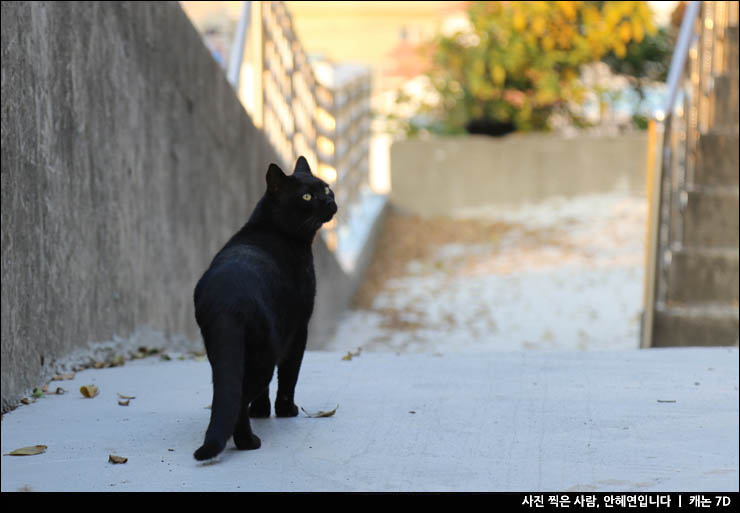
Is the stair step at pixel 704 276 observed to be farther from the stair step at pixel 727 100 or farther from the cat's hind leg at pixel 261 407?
→ the cat's hind leg at pixel 261 407

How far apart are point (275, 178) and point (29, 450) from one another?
1.04 metres

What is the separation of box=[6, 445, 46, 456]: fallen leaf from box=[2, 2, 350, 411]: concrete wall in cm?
47

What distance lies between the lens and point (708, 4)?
5879 millimetres

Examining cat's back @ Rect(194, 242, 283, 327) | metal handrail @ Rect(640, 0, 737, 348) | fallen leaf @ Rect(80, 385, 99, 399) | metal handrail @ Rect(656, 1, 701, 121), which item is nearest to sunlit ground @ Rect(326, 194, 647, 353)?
metal handrail @ Rect(640, 0, 737, 348)

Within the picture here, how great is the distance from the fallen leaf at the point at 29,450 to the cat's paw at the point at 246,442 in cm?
54

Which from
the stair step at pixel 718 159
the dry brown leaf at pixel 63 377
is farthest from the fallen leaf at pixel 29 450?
the stair step at pixel 718 159

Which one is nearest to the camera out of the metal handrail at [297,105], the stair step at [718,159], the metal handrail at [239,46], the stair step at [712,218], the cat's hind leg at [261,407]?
the cat's hind leg at [261,407]

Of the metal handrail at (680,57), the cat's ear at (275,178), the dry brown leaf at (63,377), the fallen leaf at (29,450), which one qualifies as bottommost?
the dry brown leaf at (63,377)

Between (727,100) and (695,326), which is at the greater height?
(727,100)

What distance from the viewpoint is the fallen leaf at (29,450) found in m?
2.67

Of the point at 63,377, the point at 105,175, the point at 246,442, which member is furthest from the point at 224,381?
the point at 105,175

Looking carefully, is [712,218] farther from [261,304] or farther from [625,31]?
[625,31]

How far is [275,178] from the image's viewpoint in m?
3.00

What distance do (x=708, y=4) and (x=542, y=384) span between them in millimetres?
3316
